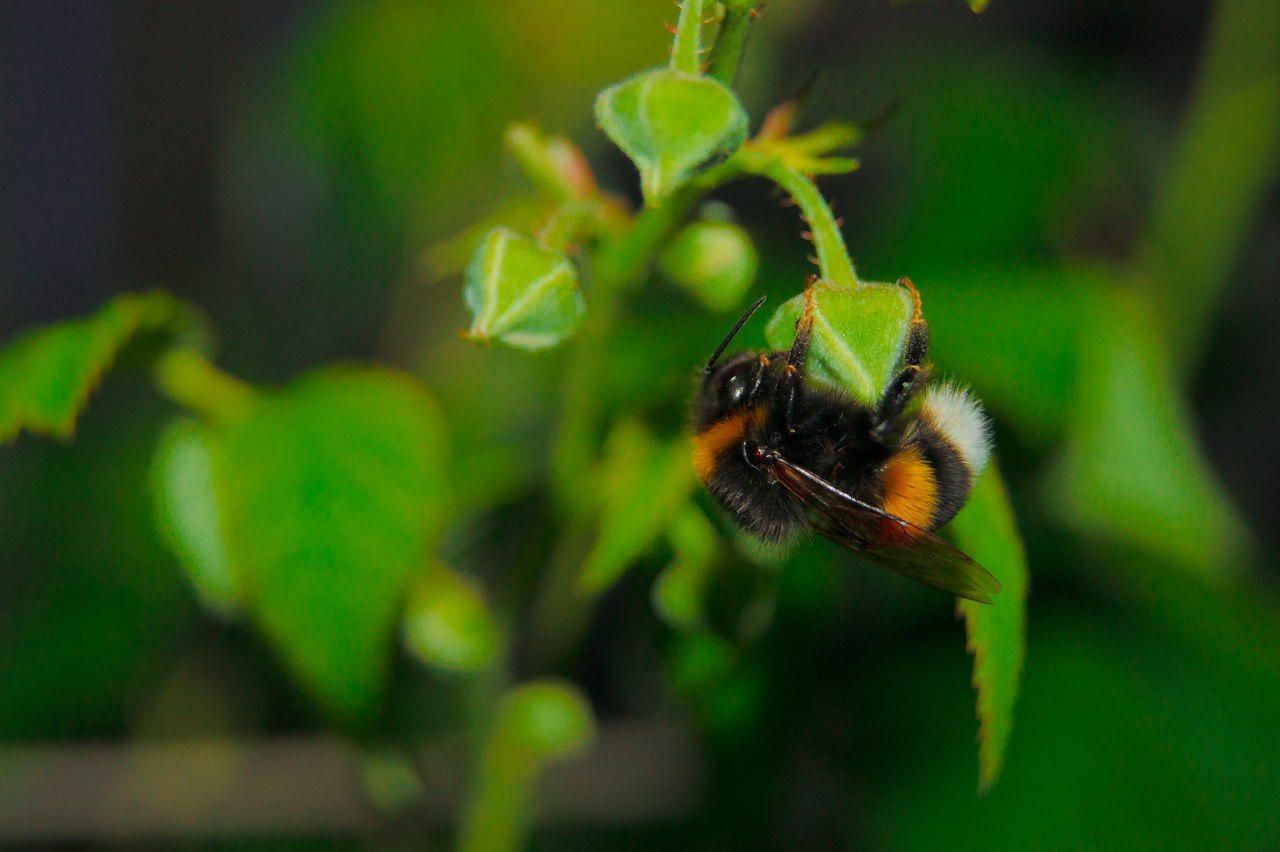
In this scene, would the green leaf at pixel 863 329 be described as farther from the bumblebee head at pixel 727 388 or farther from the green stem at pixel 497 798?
the green stem at pixel 497 798

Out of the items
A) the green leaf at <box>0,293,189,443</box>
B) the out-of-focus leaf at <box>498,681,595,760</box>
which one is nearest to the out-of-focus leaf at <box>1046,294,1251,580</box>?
the out-of-focus leaf at <box>498,681,595,760</box>

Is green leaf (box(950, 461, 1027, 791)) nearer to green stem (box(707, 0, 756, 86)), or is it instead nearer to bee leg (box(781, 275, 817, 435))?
bee leg (box(781, 275, 817, 435))

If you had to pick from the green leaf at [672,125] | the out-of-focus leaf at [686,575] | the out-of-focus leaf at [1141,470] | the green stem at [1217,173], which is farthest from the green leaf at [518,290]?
the green stem at [1217,173]

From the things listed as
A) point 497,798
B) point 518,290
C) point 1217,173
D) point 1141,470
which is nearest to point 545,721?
point 497,798

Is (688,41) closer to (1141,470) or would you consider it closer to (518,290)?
(518,290)

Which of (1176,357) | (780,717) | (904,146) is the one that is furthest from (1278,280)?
(780,717)
